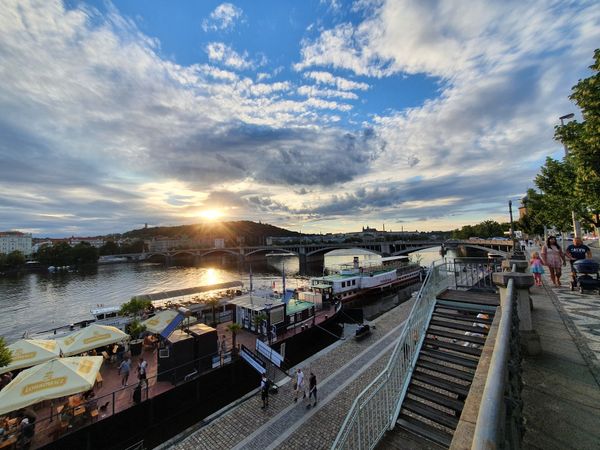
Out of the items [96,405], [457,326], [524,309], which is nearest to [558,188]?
[457,326]

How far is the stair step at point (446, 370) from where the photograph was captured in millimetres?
6609

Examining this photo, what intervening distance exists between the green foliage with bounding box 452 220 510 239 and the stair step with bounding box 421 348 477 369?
408 feet

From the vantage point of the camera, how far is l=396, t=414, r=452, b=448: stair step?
5.86 meters

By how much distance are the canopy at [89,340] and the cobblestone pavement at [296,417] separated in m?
8.67

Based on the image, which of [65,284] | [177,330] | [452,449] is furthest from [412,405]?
[65,284]

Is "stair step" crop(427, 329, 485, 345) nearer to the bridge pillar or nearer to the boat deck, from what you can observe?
the bridge pillar

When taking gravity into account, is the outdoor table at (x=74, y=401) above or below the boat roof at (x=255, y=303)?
below

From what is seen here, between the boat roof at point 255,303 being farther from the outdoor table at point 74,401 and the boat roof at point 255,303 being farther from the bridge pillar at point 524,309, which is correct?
the bridge pillar at point 524,309

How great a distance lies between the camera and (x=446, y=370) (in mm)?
7023

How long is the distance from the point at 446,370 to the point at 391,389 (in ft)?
5.13

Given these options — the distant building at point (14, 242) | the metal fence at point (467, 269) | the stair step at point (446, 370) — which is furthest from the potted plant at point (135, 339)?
the distant building at point (14, 242)

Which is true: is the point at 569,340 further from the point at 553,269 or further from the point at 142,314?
the point at 142,314

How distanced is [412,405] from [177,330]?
1376 centimetres

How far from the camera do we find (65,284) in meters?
64.4
